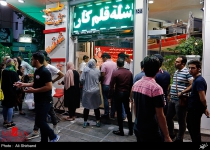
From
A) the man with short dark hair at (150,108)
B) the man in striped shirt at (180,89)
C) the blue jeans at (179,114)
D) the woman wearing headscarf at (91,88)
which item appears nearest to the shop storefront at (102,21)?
the woman wearing headscarf at (91,88)

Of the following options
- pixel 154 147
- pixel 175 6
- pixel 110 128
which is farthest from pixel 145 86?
pixel 175 6

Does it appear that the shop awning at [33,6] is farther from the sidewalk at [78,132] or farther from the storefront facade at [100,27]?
the sidewalk at [78,132]

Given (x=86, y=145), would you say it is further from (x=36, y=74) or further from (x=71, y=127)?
(x=36, y=74)

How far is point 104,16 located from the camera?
708 cm

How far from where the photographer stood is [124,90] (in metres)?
5.07

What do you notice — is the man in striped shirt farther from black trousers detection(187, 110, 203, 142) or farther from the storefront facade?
the storefront facade

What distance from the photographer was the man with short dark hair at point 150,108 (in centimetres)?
249

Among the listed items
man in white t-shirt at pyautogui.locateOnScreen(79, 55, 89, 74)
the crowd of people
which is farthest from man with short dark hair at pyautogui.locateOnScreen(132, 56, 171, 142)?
man in white t-shirt at pyautogui.locateOnScreen(79, 55, 89, 74)

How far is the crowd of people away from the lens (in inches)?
102

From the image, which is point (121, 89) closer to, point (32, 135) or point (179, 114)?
point (179, 114)

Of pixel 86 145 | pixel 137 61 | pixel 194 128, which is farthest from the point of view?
pixel 137 61

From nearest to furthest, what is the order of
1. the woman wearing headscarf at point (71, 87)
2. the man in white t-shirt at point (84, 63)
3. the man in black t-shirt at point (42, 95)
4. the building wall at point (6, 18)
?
the man in black t-shirt at point (42, 95)
the woman wearing headscarf at point (71, 87)
the man in white t-shirt at point (84, 63)
the building wall at point (6, 18)

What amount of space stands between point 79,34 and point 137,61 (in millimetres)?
2710

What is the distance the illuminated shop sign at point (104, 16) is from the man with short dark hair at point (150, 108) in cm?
410
